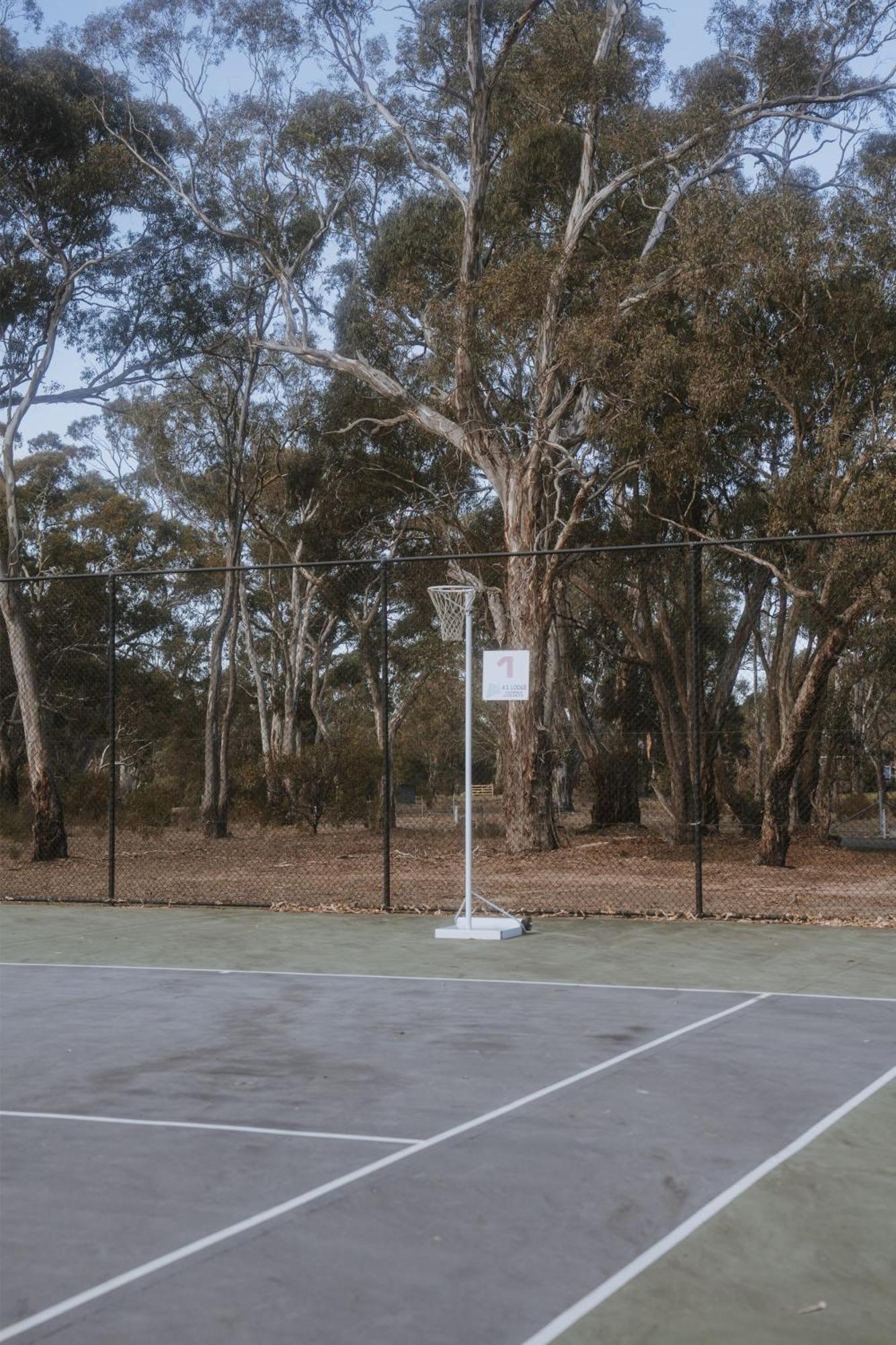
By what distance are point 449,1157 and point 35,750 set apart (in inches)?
591

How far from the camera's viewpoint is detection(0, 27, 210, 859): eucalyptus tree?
72.5ft

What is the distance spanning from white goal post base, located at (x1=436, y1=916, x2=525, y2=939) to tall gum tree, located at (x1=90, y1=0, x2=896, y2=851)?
9478 mm

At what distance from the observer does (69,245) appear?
23.3 metres

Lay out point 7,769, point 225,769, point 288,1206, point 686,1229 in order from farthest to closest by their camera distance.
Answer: point 7,769 < point 225,769 < point 288,1206 < point 686,1229

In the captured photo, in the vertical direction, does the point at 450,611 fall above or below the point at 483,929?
above

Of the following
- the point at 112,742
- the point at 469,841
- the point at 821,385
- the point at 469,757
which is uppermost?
the point at 821,385

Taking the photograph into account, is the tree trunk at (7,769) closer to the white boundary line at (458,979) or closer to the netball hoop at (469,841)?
the netball hoop at (469,841)

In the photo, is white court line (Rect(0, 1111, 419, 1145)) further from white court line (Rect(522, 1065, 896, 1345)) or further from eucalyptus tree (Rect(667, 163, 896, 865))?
eucalyptus tree (Rect(667, 163, 896, 865))

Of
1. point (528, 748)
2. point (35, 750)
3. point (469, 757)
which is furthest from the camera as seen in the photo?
point (528, 748)

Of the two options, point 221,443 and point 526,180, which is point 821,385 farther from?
point 221,443

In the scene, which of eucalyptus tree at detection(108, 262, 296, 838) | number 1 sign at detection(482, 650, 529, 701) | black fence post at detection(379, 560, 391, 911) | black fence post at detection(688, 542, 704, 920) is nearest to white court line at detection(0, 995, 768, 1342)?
number 1 sign at detection(482, 650, 529, 701)

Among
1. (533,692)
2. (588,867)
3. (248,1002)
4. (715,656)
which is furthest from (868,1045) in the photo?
(715,656)

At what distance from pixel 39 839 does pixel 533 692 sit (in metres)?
7.09

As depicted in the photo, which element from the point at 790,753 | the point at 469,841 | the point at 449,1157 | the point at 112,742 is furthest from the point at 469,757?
the point at 790,753
